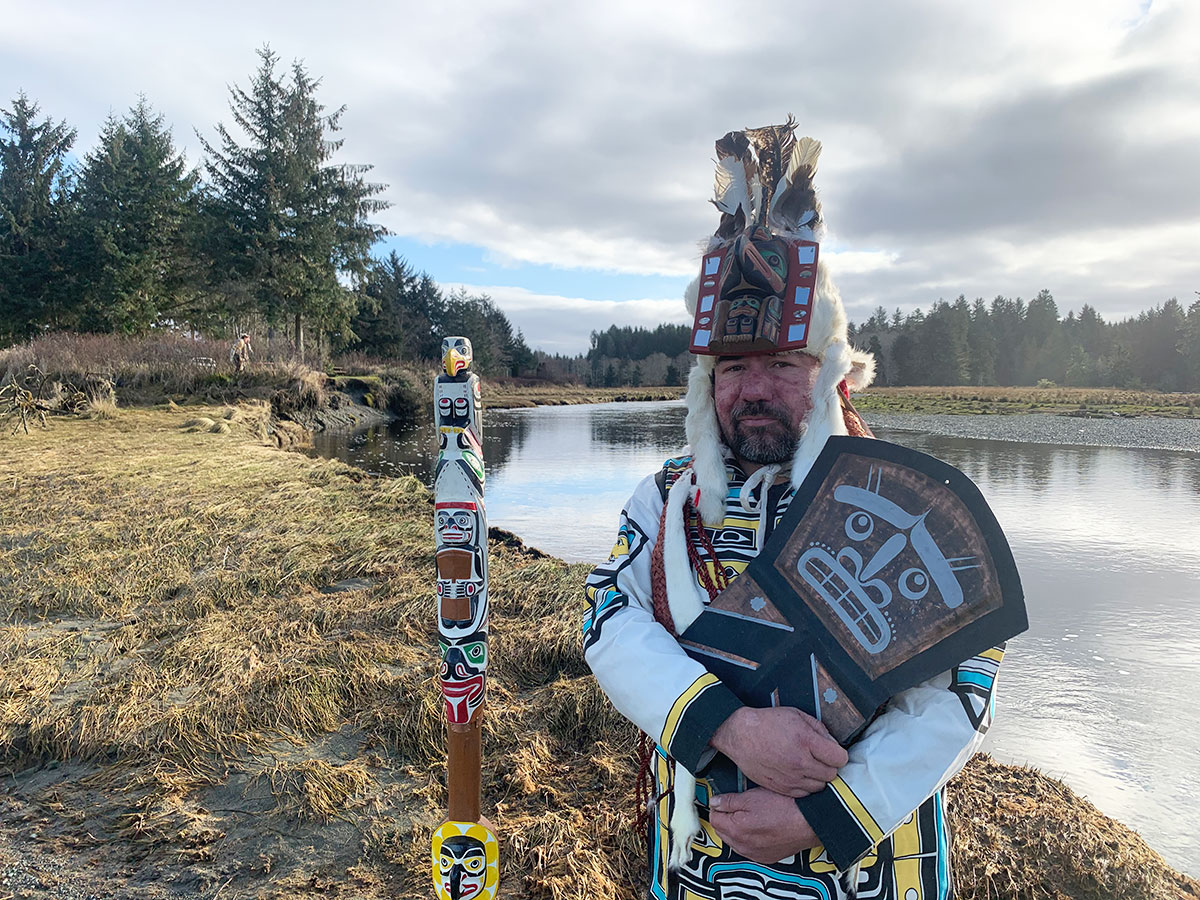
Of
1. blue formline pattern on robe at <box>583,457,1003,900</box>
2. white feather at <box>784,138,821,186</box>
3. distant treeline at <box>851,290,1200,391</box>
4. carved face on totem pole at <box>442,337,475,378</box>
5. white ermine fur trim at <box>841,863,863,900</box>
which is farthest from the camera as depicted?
distant treeline at <box>851,290,1200,391</box>

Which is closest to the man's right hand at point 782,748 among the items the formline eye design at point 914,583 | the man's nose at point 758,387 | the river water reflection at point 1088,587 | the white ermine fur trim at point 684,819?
the white ermine fur trim at point 684,819

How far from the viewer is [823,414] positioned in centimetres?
154

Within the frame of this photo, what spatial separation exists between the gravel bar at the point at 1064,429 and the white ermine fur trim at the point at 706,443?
17.8 metres

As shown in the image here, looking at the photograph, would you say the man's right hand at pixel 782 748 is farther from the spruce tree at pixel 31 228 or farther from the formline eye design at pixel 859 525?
the spruce tree at pixel 31 228

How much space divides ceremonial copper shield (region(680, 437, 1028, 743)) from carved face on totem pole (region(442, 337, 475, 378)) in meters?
1.22

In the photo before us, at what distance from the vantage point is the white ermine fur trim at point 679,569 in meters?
1.48

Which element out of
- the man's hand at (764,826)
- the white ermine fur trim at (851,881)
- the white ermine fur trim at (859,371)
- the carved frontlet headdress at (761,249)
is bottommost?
the white ermine fur trim at (851,881)

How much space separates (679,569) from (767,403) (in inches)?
16.9

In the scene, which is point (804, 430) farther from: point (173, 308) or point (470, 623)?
point (173, 308)

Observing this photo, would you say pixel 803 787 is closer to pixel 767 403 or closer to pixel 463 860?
pixel 767 403

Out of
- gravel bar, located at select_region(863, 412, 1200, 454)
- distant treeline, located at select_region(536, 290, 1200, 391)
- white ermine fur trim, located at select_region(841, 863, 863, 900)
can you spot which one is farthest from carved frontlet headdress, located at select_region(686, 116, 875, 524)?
distant treeline, located at select_region(536, 290, 1200, 391)

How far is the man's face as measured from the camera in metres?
1.55

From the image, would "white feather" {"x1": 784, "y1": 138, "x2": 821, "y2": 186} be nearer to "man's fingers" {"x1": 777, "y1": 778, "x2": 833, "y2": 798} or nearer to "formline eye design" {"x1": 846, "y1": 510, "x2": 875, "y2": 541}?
"formline eye design" {"x1": 846, "y1": 510, "x2": 875, "y2": 541}

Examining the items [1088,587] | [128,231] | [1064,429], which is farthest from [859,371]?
[128,231]
